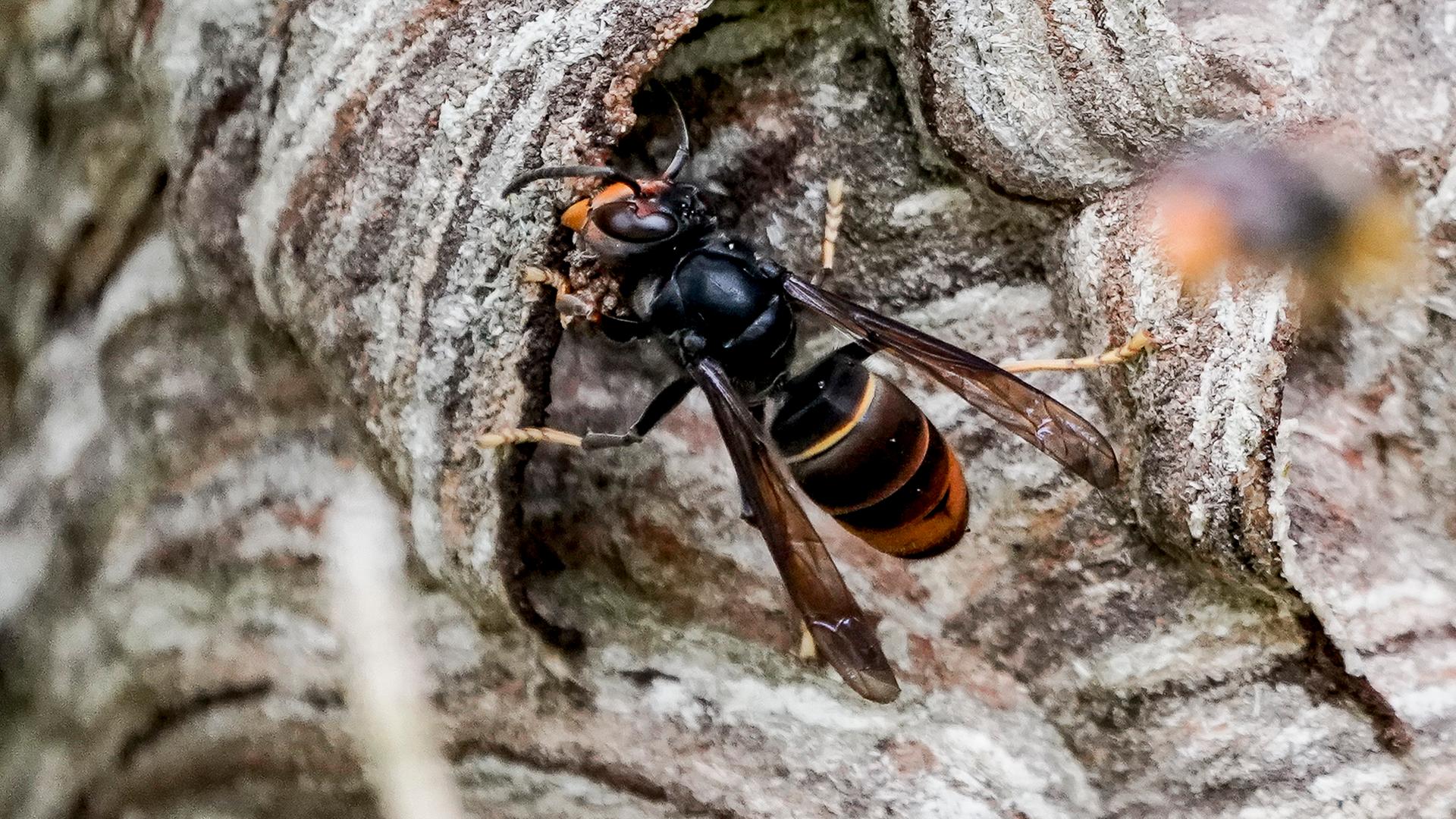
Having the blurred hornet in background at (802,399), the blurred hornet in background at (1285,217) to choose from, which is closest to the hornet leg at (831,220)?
the blurred hornet in background at (802,399)

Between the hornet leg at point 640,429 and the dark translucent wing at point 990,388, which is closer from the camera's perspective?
the dark translucent wing at point 990,388

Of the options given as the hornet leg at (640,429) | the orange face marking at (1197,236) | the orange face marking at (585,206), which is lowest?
the hornet leg at (640,429)

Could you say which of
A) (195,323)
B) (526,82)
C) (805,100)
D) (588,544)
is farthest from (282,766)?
(805,100)

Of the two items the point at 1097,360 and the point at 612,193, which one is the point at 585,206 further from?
the point at 1097,360

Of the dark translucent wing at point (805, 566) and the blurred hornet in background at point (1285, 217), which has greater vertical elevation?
the blurred hornet in background at point (1285, 217)

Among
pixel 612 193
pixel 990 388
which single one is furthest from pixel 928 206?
pixel 612 193

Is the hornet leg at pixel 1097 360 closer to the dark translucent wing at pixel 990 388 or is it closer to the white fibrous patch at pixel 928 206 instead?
the dark translucent wing at pixel 990 388
